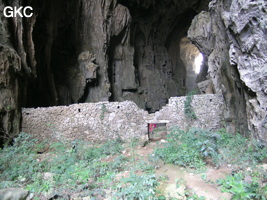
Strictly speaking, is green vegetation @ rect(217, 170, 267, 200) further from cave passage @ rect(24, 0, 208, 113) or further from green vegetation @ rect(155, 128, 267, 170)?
cave passage @ rect(24, 0, 208, 113)

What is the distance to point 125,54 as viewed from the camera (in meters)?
18.4

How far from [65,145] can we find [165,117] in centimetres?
475

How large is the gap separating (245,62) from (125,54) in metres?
12.6

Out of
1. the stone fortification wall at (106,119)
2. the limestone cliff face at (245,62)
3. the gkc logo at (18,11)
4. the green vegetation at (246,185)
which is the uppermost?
the gkc logo at (18,11)

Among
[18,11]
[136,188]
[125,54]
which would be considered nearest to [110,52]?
[125,54]

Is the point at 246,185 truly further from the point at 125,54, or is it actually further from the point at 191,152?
the point at 125,54

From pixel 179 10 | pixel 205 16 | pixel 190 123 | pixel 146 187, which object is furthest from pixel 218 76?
pixel 179 10

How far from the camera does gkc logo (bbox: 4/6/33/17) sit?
925 cm

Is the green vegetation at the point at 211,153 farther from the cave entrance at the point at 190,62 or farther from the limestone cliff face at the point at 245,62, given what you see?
the cave entrance at the point at 190,62

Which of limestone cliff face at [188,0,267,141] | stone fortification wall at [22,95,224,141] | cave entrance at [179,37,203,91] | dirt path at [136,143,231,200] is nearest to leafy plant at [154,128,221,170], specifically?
dirt path at [136,143,231,200]

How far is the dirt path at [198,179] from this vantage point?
15.3ft

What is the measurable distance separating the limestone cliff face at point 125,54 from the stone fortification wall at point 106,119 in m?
0.67

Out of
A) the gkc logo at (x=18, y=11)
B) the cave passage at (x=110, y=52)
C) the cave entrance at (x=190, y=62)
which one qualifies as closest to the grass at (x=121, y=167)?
the cave passage at (x=110, y=52)

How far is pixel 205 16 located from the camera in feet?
47.5
